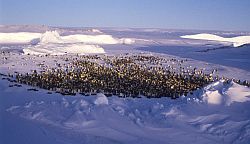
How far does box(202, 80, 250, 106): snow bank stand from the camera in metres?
12.0

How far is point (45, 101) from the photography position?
13742mm

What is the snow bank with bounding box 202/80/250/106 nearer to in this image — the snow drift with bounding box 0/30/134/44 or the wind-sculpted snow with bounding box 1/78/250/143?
the wind-sculpted snow with bounding box 1/78/250/143

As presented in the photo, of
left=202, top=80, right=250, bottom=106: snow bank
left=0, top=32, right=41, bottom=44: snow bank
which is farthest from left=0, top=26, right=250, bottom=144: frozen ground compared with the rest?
left=0, top=32, right=41, bottom=44: snow bank

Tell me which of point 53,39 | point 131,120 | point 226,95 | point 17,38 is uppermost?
point 226,95

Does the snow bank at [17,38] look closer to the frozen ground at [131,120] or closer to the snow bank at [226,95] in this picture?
the frozen ground at [131,120]

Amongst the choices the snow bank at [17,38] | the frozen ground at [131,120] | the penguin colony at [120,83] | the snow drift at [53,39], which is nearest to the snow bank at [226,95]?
the frozen ground at [131,120]

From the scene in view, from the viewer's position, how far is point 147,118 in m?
11.2

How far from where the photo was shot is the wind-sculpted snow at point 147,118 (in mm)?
9531

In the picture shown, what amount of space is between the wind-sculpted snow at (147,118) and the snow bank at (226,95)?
0.09 ft

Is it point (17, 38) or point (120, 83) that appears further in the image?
point (17, 38)

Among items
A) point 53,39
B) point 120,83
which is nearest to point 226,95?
point 120,83

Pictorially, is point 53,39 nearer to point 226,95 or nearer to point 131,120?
point 226,95

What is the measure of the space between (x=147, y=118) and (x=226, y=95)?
260 centimetres

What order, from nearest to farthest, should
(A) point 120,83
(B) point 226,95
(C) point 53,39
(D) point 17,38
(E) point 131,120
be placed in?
(E) point 131,120 → (B) point 226,95 → (A) point 120,83 → (C) point 53,39 → (D) point 17,38
